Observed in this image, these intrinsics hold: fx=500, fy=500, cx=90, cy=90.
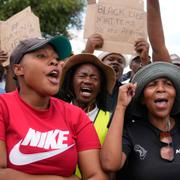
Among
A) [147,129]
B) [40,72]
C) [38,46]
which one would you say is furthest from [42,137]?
[147,129]

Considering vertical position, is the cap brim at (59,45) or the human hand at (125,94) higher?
the cap brim at (59,45)

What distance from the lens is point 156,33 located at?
4.05 meters

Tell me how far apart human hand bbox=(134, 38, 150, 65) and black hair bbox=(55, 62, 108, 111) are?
0.53 metres

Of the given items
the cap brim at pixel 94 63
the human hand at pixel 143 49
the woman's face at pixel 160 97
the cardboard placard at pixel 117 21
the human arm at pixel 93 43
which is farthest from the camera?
the cardboard placard at pixel 117 21

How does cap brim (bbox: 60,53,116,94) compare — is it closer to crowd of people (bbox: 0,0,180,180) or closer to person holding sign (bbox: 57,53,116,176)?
person holding sign (bbox: 57,53,116,176)

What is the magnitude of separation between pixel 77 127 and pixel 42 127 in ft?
0.85

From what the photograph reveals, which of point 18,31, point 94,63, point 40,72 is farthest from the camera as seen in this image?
point 18,31

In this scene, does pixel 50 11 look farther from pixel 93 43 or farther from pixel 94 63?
pixel 94 63

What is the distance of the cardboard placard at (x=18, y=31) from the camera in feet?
17.8

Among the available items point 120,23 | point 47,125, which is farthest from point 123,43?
point 47,125

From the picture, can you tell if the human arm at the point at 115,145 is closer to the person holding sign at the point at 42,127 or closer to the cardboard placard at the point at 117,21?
the person holding sign at the point at 42,127

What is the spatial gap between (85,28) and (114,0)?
1.31ft

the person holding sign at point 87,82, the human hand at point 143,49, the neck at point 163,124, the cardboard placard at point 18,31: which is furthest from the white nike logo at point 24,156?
the cardboard placard at point 18,31

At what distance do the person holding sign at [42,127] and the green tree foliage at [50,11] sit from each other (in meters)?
20.4
